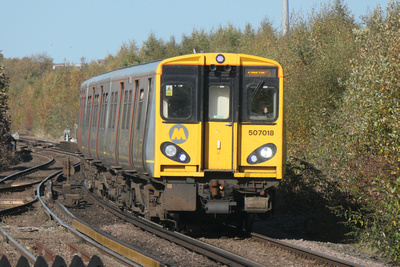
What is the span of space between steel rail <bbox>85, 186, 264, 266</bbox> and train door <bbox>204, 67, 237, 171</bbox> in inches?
54.1

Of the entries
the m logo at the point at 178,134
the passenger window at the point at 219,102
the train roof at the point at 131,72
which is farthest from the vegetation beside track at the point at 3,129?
A: the passenger window at the point at 219,102

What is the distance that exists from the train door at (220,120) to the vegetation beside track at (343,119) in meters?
2.12

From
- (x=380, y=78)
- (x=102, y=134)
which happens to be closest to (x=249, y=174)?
(x=380, y=78)

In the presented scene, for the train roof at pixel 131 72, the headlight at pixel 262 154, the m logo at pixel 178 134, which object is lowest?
the headlight at pixel 262 154

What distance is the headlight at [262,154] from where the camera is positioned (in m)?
10.8

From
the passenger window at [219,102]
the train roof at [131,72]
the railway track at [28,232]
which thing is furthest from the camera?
the train roof at [131,72]

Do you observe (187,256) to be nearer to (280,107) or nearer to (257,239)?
(257,239)

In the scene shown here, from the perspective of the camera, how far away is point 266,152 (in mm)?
10828

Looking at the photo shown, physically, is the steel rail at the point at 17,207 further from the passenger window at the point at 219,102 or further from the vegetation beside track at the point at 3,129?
the vegetation beside track at the point at 3,129

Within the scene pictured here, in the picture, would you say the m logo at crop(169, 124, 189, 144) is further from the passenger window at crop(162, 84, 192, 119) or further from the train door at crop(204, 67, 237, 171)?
the train door at crop(204, 67, 237, 171)

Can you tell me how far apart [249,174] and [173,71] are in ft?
7.45

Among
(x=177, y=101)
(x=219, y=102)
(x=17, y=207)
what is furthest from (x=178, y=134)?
(x=17, y=207)

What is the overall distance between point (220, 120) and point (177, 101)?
837 mm

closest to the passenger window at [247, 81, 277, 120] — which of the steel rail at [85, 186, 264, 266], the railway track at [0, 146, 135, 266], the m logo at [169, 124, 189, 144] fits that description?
the m logo at [169, 124, 189, 144]
